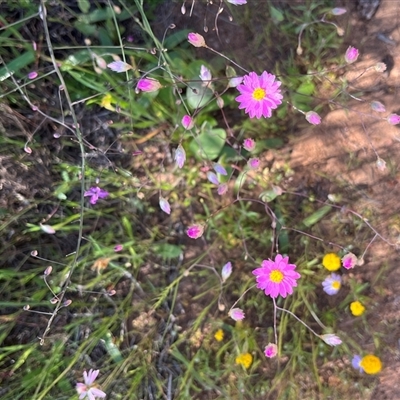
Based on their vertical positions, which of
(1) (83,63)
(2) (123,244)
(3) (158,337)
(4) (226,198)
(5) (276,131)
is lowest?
(3) (158,337)

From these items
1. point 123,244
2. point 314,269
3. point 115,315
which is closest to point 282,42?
point 314,269

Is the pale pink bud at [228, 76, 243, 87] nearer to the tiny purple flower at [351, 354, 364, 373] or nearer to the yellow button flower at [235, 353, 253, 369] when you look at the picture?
the yellow button flower at [235, 353, 253, 369]

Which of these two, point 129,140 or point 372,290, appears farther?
point 129,140

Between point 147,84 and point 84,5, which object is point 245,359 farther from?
point 84,5

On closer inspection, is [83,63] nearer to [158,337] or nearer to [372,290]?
[158,337]

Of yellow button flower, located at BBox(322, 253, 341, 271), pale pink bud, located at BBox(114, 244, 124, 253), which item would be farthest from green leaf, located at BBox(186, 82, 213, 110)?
yellow button flower, located at BBox(322, 253, 341, 271)

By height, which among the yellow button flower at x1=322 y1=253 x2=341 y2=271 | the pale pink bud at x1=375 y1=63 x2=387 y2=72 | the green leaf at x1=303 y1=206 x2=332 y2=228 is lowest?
the yellow button flower at x1=322 y1=253 x2=341 y2=271
